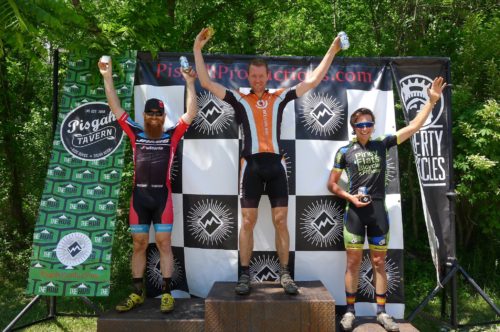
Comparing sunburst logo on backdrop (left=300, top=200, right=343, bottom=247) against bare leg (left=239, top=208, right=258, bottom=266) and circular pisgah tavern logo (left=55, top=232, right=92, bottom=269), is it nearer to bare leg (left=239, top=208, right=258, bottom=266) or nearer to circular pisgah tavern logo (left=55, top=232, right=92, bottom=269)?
bare leg (left=239, top=208, right=258, bottom=266)

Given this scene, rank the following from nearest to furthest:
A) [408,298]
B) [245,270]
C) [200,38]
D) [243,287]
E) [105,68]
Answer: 1. [243,287]
2. [200,38]
3. [245,270]
4. [105,68]
5. [408,298]

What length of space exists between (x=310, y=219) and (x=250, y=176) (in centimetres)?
79

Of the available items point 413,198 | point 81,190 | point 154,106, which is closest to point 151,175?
point 154,106

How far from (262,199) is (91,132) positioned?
5.61ft

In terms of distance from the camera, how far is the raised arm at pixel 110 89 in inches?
144

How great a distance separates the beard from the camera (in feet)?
A: 12.0

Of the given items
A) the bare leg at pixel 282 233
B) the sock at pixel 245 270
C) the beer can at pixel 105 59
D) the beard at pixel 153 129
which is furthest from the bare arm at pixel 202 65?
the sock at pixel 245 270

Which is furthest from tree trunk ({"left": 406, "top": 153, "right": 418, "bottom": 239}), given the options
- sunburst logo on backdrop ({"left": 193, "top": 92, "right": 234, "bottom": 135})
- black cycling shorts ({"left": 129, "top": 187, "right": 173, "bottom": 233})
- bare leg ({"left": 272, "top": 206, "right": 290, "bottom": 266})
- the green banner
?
the green banner

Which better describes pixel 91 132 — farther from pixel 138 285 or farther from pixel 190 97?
pixel 138 285

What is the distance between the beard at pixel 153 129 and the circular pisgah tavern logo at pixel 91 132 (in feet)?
1.22

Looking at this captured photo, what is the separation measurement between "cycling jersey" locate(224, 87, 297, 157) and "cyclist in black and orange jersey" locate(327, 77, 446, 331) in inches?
25.0

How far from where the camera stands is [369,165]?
3.61 m

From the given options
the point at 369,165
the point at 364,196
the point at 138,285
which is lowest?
the point at 138,285

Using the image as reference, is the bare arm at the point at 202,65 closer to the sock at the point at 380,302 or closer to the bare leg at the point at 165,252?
the bare leg at the point at 165,252
